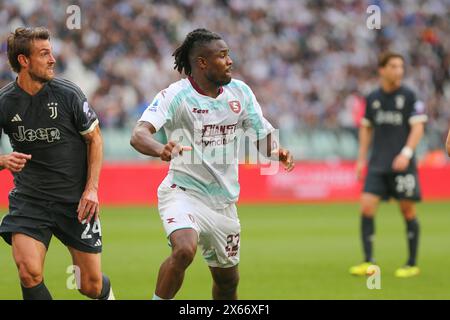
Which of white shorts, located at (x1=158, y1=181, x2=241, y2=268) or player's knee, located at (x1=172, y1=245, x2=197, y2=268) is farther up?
white shorts, located at (x1=158, y1=181, x2=241, y2=268)

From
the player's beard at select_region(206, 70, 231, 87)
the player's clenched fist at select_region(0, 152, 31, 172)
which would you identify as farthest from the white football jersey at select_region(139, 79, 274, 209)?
the player's clenched fist at select_region(0, 152, 31, 172)

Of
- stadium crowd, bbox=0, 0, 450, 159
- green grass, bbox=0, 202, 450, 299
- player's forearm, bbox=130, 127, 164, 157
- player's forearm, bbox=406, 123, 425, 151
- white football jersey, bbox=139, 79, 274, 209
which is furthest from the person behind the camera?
stadium crowd, bbox=0, 0, 450, 159

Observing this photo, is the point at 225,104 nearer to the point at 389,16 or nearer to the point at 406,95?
the point at 406,95

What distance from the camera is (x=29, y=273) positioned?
645cm

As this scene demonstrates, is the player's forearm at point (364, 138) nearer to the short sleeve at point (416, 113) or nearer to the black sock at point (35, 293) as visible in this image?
the short sleeve at point (416, 113)

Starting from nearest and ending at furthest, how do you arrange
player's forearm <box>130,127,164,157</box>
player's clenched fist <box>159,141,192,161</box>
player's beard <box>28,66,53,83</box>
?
player's clenched fist <box>159,141,192,161</box> → player's forearm <box>130,127,164,157</box> → player's beard <box>28,66,53,83</box>

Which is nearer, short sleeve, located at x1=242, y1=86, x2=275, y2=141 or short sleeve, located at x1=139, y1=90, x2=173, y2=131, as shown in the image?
short sleeve, located at x1=139, y1=90, x2=173, y2=131

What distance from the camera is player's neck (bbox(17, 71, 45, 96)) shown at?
22.0 ft

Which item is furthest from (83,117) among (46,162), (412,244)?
(412,244)

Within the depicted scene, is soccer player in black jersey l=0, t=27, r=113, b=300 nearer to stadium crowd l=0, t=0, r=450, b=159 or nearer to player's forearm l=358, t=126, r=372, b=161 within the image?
player's forearm l=358, t=126, r=372, b=161

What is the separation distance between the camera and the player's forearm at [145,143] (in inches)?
244

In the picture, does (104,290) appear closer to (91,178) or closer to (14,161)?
(91,178)

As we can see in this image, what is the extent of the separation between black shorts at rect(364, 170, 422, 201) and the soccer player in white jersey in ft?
13.1

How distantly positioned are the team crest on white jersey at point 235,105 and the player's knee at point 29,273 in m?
1.98
